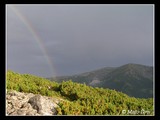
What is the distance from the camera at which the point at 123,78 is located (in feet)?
68.7

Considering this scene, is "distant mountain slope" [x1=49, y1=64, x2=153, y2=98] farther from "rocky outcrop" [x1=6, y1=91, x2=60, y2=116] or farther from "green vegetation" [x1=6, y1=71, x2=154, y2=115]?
"rocky outcrop" [x1=6, y1=91, x2=60, y2=116]

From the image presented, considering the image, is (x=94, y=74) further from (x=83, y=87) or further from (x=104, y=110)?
(x=104, y=110)

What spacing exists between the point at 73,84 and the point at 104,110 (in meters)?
2.57

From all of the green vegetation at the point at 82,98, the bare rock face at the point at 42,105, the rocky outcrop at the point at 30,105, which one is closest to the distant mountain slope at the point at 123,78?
the green vegetation at the point at 82,98

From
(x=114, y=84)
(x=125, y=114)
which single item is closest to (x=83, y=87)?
(x=125, y=114)

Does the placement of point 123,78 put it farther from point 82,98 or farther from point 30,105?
point 30,105

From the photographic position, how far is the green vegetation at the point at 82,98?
44.0 feet

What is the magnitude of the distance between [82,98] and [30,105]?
9.11 ft

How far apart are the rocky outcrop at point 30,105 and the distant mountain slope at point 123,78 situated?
190 inches

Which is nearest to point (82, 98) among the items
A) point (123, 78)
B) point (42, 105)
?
point (42, 105)

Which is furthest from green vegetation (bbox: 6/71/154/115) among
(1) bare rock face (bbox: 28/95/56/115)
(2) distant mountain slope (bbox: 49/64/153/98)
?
(2) distant mountain slope (bbox: 49/64/153/98)

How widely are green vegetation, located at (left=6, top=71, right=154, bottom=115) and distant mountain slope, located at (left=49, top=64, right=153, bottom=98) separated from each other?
2.42 metres

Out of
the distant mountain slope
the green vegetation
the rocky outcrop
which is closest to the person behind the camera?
the rocky outcrop

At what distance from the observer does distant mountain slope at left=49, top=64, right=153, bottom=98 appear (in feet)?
60.6
